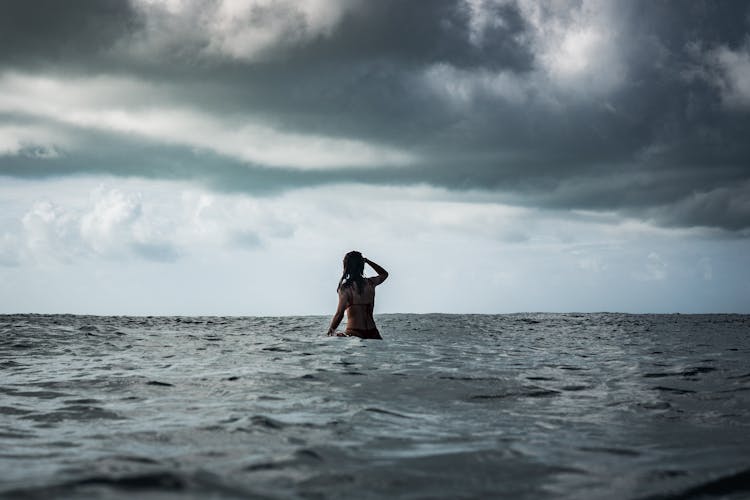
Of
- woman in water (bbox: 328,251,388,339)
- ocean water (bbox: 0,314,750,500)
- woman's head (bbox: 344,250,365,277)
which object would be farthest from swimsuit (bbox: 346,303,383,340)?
ocean water (bbox: 0,314,750,500)

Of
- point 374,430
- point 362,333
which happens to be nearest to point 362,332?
point 362,333

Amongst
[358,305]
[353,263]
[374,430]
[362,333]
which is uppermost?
[353,263]

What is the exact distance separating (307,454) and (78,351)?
11.8m

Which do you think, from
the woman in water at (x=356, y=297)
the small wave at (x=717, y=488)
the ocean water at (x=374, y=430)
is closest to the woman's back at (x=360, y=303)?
the woman in water at (x=356, y=297)

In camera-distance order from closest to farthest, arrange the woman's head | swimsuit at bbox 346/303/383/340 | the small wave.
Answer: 1. the small wave
2. the woman's head
3. swimsuit at bbox 346/303/383/340

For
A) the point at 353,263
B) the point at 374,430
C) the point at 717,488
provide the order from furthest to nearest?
the point at 353,263
the point at 374,430
the point at 717,488

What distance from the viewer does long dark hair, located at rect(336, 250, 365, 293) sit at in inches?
511

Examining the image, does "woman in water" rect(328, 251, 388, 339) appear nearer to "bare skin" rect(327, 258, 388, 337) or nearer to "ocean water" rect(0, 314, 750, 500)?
"bare skin" rect(327, 258, 388, 337)

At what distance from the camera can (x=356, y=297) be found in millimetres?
13102

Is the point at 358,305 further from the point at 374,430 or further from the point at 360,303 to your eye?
the point at 374,430

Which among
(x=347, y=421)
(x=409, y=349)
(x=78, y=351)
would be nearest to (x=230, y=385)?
(x=347, y=421)

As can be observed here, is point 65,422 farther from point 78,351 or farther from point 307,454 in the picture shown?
point 78,351

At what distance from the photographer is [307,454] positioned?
402cm

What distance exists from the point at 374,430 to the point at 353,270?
26.7ft
